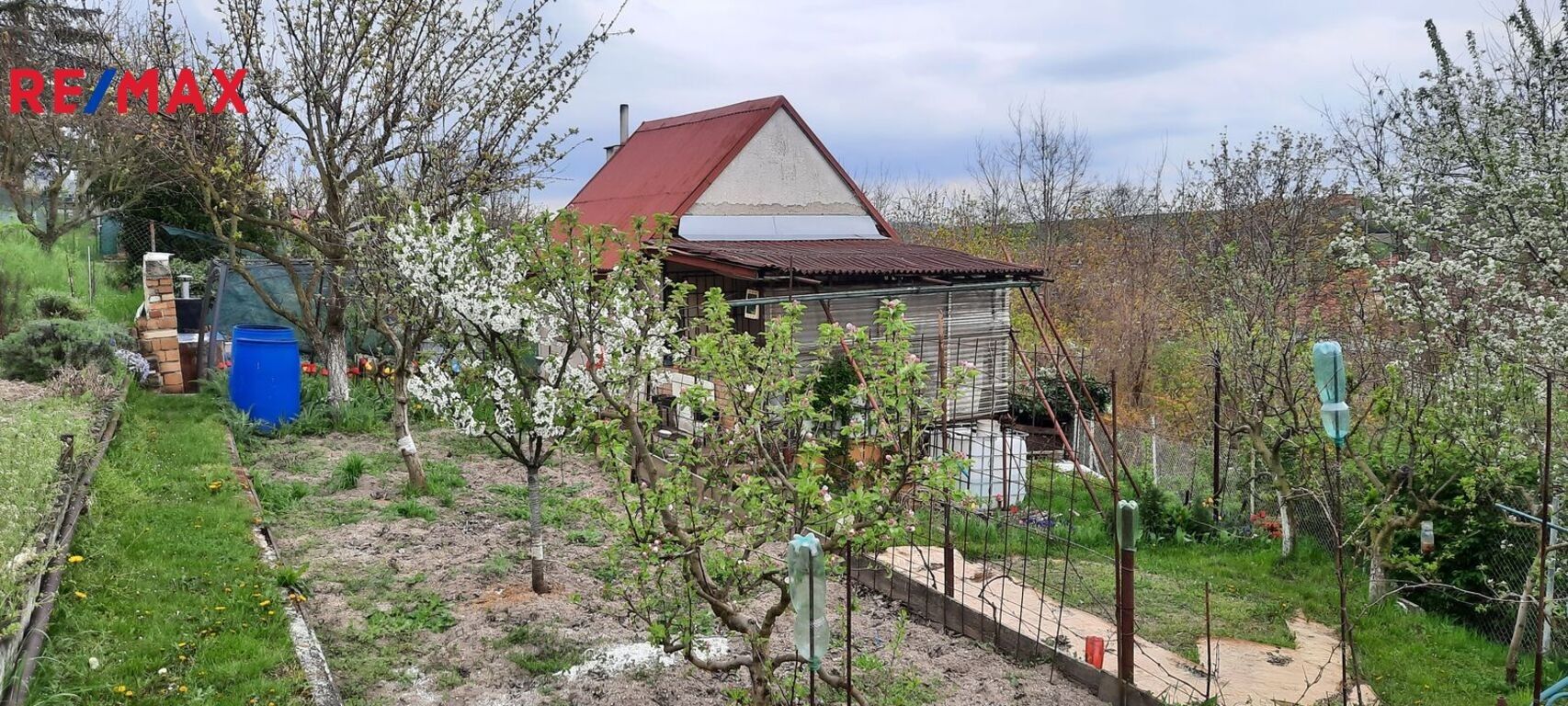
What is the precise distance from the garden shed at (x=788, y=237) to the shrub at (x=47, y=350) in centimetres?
498

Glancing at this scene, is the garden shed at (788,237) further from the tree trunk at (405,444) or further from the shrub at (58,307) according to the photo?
the shrub at (58,307)

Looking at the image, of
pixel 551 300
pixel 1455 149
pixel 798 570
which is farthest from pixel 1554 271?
pixel 551 300

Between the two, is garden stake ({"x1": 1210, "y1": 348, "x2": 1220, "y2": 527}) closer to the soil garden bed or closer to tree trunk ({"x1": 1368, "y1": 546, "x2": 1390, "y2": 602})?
tree trunk ({"x1": 1368, "y1": 546, "x2": 1390, "y2": 602})

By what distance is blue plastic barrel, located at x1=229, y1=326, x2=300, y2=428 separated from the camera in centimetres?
857

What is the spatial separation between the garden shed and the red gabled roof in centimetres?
2

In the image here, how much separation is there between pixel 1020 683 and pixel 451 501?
14.0 ft

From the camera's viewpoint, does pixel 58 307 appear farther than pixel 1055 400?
No

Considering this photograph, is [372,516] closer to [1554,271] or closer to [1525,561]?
[1554,271]

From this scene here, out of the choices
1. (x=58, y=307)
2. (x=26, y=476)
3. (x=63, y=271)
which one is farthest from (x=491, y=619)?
(x=63, y=271)

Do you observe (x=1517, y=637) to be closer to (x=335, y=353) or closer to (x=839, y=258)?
(x=839, y=258)

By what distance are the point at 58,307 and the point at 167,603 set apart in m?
8.23

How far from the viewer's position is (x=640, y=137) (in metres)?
15.0

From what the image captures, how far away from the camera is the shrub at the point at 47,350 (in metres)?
8.66

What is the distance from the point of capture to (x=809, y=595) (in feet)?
8.04
